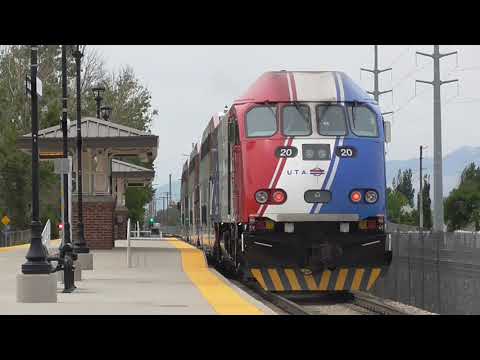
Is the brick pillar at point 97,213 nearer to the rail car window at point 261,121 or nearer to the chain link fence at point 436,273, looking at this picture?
the chain link fence at point 436,273

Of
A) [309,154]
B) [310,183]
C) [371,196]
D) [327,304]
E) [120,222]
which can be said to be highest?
[309,154]

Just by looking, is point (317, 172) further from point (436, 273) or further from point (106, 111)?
point (106, 111)

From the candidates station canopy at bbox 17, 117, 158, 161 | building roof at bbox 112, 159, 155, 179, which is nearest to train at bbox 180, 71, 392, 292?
station canopy at bbox 17, 117, 158, 161

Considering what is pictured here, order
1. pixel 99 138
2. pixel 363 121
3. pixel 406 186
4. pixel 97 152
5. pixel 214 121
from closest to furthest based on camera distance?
1. pixel 363 121
2. pixel 214 121
3. pixel 99 138
4. pixel 97 152
5. pixel 406 186

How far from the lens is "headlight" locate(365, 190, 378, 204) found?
19.9 meters

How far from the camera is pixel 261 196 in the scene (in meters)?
19.7

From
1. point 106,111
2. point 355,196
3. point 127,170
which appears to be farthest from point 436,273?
point 127,170

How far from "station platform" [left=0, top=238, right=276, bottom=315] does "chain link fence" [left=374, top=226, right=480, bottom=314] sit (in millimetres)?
5984

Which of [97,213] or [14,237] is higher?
[97,213]

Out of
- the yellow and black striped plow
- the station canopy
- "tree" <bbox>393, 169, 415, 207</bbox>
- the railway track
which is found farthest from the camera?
"tree" <bbox>393, 169, 415, 207</bbox>

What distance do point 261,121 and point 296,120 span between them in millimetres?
650

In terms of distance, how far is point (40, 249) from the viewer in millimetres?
17203

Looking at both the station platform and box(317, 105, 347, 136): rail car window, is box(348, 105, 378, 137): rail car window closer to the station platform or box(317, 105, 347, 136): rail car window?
box(317, 105, 347, 136): rail car window
